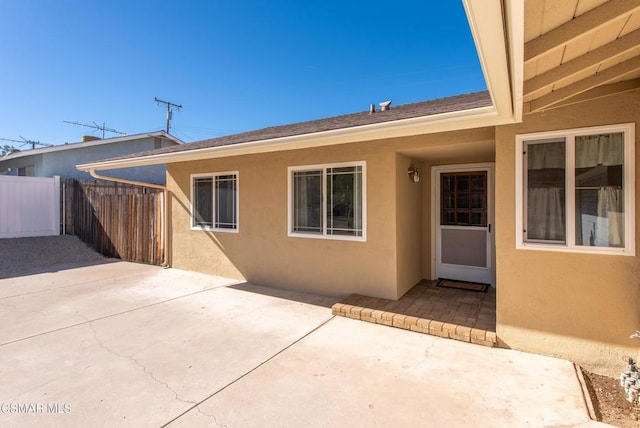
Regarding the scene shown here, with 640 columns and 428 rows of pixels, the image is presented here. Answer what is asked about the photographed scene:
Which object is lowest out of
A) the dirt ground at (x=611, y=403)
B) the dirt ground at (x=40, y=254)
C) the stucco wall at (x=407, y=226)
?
the dirt ground at (x=611, y=403)

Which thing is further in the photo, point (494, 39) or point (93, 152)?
point (93, 152)

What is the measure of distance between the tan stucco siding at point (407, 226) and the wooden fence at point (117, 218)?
669 centimetres

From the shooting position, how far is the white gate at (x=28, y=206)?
10375 mm

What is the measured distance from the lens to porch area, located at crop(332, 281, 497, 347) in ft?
13.4

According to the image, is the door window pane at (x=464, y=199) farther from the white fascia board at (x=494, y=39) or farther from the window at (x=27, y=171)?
the window at (x=27, y=171)

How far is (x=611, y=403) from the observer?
290 cm

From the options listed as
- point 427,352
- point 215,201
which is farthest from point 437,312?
point 215,201

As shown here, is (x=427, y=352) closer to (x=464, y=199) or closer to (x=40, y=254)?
(x=464, y=199)

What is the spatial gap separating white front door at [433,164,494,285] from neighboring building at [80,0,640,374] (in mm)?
27

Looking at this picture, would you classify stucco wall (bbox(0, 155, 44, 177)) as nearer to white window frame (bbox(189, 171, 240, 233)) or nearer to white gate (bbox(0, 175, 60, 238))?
white gate (bbox(0, 175, 60, 238))

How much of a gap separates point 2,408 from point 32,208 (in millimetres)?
11117

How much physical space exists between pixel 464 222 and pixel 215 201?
569 centimetres

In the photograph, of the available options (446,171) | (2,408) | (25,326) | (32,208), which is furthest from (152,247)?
(446,171)

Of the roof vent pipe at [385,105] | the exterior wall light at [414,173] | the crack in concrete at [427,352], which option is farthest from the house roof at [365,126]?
the crack in concrete at [427,352]
